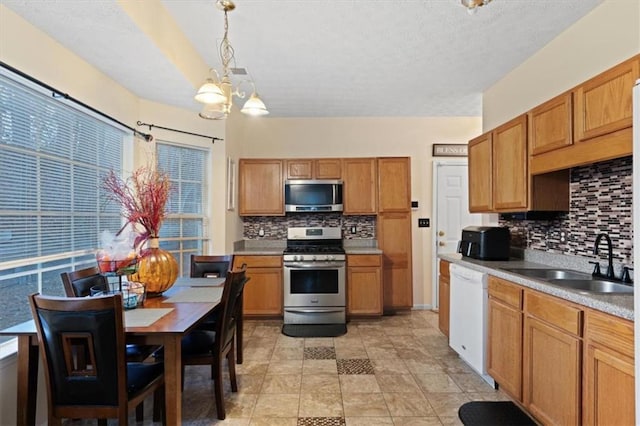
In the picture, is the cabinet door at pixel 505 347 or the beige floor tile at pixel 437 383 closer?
the cabinet door at pixel 505 347

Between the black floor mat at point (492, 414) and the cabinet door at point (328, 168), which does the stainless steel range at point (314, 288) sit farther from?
the black floor mat at point (492, 414)

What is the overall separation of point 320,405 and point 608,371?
1.62 metres

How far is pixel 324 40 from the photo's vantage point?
2725 millimetres

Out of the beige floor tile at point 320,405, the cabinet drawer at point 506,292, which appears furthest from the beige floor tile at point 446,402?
the cabinet drawer at point 506,292

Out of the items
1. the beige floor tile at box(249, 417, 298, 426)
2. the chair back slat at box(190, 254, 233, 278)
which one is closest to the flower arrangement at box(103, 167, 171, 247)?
the chair back slat at box(190, 254, 233, 278)

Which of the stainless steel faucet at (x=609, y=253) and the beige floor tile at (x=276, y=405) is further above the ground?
the stainless steel faucet at (x=609, y=253)

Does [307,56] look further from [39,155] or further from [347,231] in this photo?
[347,231]

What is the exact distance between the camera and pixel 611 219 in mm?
2219

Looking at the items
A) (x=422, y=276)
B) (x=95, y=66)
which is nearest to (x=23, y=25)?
(x=95, y=66)

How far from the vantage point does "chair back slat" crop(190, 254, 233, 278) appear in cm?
314

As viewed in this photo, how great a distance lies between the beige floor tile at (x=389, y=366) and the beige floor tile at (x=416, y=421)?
0.66 metres

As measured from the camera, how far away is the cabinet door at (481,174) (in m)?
3.11

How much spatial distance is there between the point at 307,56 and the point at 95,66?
1.64 metres

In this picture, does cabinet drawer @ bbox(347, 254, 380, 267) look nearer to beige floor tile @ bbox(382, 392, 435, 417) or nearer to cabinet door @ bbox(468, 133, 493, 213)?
cabinet door @ bbox(468, 133, 493, 213)
